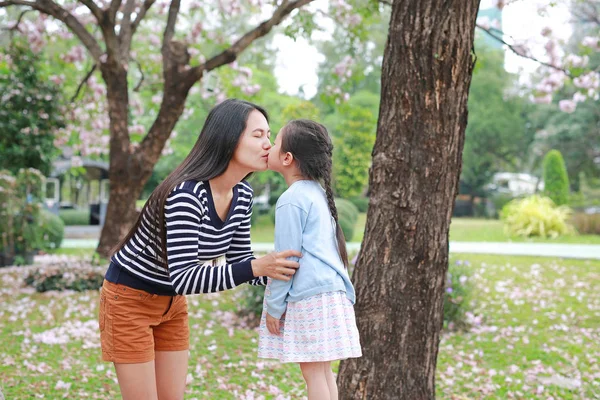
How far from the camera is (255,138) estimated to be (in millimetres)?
2402

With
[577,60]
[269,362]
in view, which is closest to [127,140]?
[269,362]

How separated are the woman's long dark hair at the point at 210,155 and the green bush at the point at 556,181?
822 inches

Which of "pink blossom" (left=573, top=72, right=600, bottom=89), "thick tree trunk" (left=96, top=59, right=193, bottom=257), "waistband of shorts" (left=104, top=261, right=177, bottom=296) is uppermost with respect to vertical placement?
"pink blossom" (left=573, top=72, right=600, bottom=89)

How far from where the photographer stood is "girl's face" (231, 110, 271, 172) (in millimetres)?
2381

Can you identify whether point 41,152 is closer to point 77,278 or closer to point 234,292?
point 77,278

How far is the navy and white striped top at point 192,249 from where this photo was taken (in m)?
2.19

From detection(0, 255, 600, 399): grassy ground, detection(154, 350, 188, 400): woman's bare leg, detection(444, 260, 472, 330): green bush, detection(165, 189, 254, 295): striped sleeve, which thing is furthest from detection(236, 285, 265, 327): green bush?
detection(165, 189, 254, 295): striped sleeve

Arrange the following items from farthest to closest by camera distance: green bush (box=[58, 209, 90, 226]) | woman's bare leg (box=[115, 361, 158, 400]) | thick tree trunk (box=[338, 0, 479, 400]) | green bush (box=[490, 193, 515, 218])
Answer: green bush (box=[490, 193, 515, 218]) → green bush (box=[58, 209, 90, 226]) → thick tree trunk (box=[338, 0, 479, 400]) → woman's bare leg (box=[115, 361, 158, 400])

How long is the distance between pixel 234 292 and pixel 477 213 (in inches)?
942

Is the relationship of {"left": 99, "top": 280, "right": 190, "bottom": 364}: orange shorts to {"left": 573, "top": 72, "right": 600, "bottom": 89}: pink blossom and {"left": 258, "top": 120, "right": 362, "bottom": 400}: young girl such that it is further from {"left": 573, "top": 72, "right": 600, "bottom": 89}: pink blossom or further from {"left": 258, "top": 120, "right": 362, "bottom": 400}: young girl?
{"left": 573, "top": 72, "right": 600, "bottom": 89}: pink blossom

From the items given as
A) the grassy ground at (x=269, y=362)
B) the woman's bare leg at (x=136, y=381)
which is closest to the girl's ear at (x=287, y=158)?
the woman's bare leg at (x=136, y=381)

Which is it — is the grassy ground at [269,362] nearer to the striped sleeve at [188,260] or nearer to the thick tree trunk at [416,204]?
the thick tree trunk at [416,204]

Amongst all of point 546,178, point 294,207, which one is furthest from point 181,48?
point 546,178

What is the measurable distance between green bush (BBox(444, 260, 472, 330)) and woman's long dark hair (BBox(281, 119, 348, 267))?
4.81 meters
